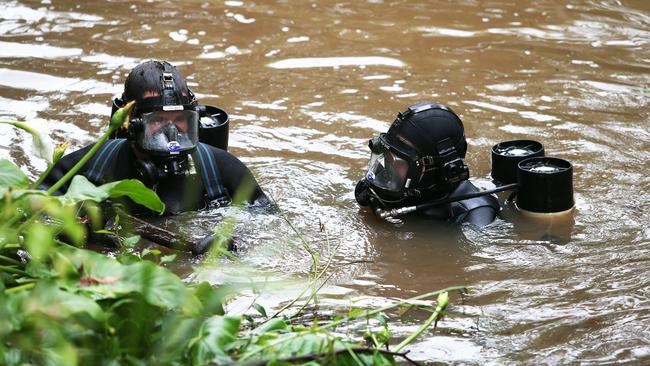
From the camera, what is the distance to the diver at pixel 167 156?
4.96 m

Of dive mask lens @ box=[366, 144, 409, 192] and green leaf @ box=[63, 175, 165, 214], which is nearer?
green leaf @ box=[63, 175, 165, 214]

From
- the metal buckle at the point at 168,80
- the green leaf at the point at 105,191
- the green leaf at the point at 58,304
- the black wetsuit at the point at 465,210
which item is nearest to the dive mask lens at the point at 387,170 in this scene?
the black wetsuit at the point at 465,210

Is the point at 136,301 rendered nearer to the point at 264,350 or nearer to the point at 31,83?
the point at 264,350

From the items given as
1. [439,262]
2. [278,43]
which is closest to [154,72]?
[439,262]

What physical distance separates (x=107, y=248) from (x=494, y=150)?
2.48 meters

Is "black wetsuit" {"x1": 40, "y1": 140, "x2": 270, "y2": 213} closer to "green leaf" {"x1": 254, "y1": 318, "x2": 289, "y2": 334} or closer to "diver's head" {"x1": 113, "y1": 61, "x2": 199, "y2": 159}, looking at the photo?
"diver's head" {"x1": 113, "y1": 61, "x2": 199, "y2": 159}

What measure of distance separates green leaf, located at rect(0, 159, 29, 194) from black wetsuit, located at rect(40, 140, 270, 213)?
7.10 feet

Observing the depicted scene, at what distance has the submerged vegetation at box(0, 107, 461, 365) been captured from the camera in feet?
8.16

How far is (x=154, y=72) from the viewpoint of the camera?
5160mm

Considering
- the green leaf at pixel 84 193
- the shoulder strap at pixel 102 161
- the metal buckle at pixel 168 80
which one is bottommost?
the shoulder strap at pixel 102 161

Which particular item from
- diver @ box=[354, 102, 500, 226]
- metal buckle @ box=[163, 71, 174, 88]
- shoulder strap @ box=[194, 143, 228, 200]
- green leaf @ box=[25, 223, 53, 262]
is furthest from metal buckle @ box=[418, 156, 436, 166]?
green leaf @ box=[25, 223, 53, 262]

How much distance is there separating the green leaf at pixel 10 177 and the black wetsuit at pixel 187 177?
2.16 meters

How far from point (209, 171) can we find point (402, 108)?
2.50m

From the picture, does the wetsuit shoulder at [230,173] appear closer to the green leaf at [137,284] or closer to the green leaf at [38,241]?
the green leaf at [137,284]
